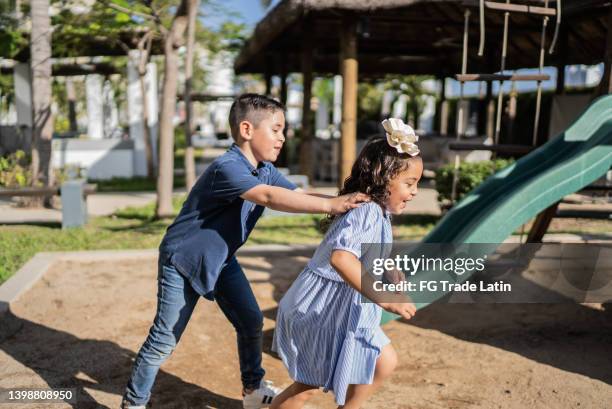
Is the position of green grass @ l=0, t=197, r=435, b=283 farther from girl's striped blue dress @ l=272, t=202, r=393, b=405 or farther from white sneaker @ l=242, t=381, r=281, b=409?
girl's striped blue dress @ l=272, t=202, r=393, b=405

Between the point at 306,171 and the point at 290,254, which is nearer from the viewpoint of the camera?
the point at 290,254

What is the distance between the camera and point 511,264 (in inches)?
209

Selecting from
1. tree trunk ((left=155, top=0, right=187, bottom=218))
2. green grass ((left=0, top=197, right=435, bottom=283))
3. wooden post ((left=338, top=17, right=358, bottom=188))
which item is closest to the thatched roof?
wooden post ((left=338, top=17, right=358, bottom=188))

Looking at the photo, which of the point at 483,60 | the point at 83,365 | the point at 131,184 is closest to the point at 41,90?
the point at 131,184

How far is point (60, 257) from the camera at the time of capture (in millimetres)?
5781

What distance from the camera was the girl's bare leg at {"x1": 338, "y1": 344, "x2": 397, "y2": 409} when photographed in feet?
7.09

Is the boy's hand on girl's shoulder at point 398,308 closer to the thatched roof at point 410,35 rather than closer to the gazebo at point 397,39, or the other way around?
the gazebo at point 397,39

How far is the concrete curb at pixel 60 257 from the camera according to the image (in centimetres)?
471

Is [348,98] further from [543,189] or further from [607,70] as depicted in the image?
[543,189]

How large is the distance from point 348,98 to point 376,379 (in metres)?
7.05

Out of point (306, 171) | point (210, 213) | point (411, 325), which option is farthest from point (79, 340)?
point (306, 171)

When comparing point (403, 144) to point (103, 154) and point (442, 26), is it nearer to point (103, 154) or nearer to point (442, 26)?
point (442, 26)

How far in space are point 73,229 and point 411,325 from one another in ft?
16.4

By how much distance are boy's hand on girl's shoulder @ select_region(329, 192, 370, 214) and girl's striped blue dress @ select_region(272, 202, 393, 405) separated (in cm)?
2
